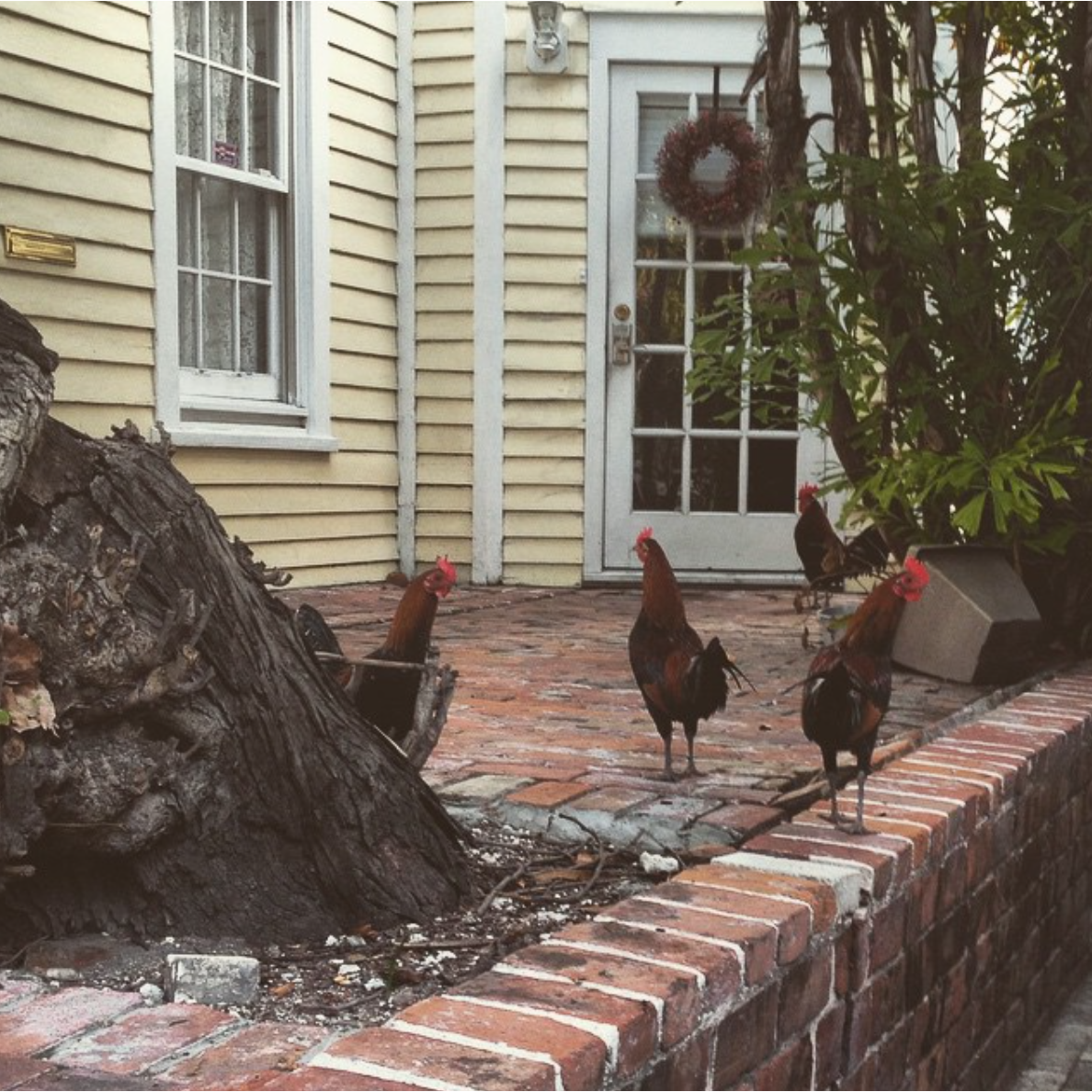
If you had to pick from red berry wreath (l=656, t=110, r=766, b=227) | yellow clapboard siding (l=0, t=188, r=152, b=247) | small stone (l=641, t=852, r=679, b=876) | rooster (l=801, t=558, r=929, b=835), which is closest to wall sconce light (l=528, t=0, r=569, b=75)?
red berry wreath (l=656, t=110, r=766, b=227)

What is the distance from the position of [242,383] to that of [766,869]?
17.3 ft

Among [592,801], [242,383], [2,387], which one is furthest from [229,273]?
[2,387]

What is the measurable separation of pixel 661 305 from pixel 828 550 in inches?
90.0

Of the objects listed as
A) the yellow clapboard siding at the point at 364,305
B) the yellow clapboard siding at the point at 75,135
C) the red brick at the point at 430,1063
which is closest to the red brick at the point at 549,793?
the red brick at the point at 430,1063

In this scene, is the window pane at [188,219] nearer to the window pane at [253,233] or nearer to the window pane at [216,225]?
the window pane at [216,225]

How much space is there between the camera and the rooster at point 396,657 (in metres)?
3.36

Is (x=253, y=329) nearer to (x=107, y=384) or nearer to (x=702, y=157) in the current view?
(x=107, y=384)

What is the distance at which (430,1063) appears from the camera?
1541 millimetres

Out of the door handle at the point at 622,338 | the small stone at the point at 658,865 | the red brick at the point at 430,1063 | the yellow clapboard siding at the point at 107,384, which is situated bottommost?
the small stone at the point at 658,865

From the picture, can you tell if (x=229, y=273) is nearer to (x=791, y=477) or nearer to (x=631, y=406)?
(x=631, y=406)

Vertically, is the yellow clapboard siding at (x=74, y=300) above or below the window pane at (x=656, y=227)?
below

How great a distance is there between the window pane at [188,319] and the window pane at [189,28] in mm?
986

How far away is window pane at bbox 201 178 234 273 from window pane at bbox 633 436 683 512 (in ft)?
7.75

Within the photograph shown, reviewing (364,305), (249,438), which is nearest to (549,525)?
(364,305)
